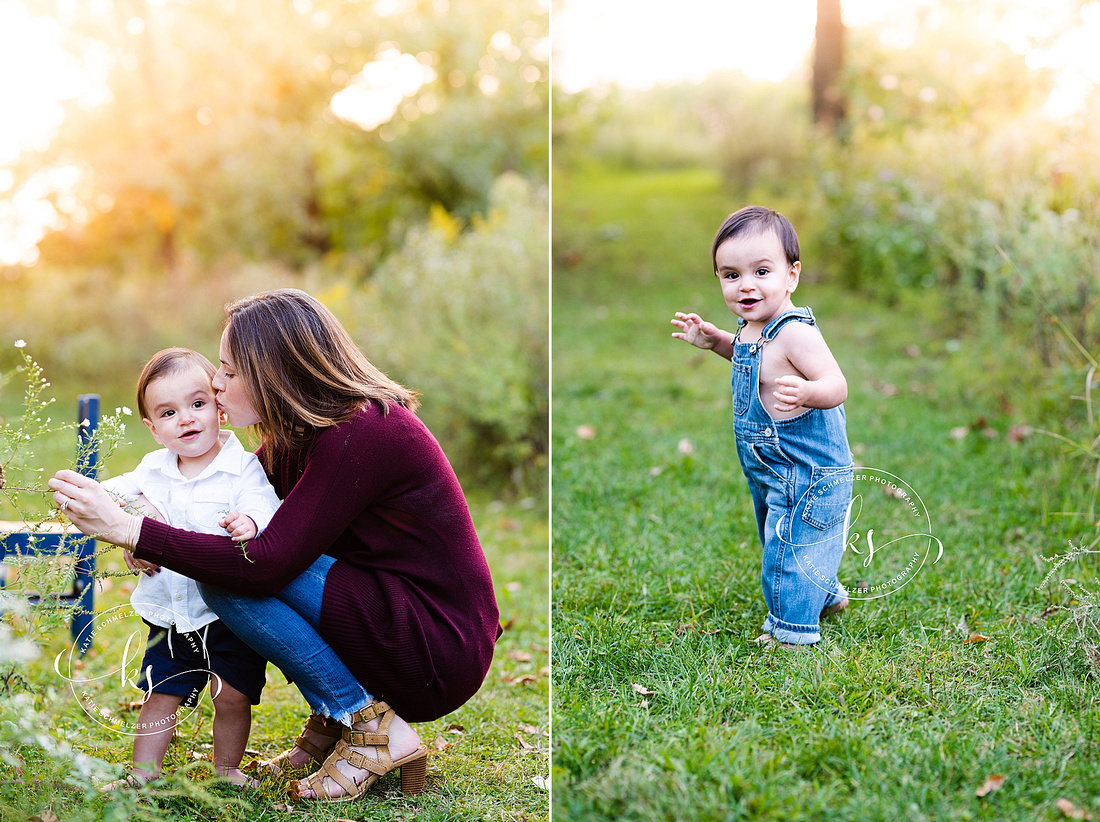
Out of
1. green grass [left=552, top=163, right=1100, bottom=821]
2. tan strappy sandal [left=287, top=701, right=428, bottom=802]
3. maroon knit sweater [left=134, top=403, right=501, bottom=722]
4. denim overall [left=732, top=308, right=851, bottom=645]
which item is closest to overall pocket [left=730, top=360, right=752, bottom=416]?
denim overall [left=732, top=308, right=851, bottom=645]

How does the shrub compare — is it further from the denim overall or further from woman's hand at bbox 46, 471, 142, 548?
woman's hand at bbox 46, 471, 142, 548

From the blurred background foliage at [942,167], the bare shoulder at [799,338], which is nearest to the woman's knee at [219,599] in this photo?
the bare shoulder at [799,338]

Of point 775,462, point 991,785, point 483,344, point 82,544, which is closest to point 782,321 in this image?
point 775,462

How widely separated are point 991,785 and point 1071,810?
0.47ft

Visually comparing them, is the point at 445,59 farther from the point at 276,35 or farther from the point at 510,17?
the point at 276,35

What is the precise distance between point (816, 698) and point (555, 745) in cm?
64

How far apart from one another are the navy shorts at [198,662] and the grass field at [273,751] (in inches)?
5.1

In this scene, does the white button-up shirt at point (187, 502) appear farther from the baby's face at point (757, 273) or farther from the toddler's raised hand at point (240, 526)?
the baby's face at point (757, 273)

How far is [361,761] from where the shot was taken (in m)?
2.17

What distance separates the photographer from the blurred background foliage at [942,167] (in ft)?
15.0

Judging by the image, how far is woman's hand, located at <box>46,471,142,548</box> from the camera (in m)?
1.94

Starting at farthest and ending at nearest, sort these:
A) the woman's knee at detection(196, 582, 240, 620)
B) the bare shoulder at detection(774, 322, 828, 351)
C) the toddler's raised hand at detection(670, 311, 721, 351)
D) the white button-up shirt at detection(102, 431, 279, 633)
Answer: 1. the toddler's raised hand at detection(670, 311, 721, 351)
2. the bare shoulder at detection(774, 322, 828, 351)
3. the white button-up shirt at detection(102, 431, 279, 633)
4. the woman's knee at detection(196, 582, 240, 620)

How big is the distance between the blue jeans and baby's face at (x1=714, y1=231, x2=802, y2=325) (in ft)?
4.08

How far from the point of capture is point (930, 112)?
26.5 feet
